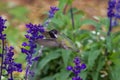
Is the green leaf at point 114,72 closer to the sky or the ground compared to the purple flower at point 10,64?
closer to the ground

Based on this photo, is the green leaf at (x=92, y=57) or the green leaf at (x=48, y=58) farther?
the green leaf at (x=48, y=58)

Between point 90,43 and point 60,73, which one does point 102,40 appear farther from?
point 60,73

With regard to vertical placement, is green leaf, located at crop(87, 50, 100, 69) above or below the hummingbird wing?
below

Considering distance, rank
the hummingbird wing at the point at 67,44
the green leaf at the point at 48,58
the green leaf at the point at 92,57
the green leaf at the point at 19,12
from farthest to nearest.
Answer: the green leaf at the point at 19,12 → the green leaf at the point at 48,58 → the green leaf at the point at 92,57 → the hummingbird wing at the point at 67,44

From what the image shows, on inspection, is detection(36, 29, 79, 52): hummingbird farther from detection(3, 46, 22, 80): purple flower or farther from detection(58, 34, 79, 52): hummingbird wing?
detection(3, 46, 22, 80): purple flower

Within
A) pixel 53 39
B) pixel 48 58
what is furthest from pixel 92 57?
pixel 53 39

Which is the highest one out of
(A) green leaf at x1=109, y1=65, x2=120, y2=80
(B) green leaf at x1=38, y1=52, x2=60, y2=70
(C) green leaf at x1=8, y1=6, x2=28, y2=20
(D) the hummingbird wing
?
(C) green leaf at x1=8, y1=6, x2=28, y2=20

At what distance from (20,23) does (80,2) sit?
3.89ft

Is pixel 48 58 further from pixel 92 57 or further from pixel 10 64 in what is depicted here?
pixel 10 64

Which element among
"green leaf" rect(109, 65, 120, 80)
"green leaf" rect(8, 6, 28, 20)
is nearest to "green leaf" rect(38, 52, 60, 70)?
"green leaf" rect(109, 65, 120, 80)

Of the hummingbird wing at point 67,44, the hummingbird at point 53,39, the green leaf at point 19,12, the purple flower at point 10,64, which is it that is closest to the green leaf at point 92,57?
the hummingbird wing at point 67,44

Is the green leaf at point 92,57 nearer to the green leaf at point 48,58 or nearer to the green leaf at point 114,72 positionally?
the green leaf at point 114,72

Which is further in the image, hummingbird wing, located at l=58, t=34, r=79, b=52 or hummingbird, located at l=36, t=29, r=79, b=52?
hummingbird wing, located at l=58, t=34, r=79, b=52

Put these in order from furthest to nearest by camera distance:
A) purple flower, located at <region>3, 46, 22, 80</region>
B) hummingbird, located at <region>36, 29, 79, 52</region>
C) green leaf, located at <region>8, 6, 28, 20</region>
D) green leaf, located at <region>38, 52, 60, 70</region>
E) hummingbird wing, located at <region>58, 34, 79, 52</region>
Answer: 1. green leaf, located at <region>8, 6, 28, 20</region>
2. green leaf, located at <region>38, 52, 60, 70</region>
3. hummingbird wing, located at <region>58, 34, 79, 52</region>
4. hummingbird, located at <region>36, 29, 79, 52</region>
5. purple flower, located at <region>3, 46, 22, 80</region>
